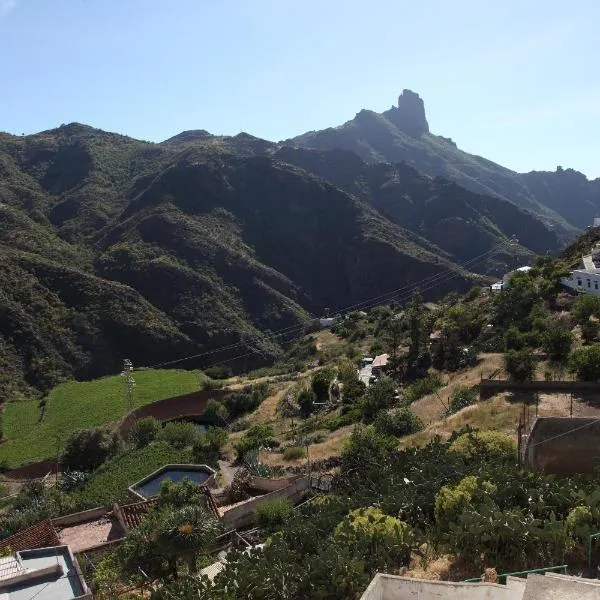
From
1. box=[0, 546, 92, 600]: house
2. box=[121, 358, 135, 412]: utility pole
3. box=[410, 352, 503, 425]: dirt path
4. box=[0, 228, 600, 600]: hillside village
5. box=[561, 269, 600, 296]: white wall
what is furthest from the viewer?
box=[121, 358, 135, 412]: utility pole

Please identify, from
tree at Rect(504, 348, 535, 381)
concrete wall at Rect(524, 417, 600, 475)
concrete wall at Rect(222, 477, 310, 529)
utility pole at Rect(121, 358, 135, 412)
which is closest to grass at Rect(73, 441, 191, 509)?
concrete wall at Rect(222, 477, 310, 529)

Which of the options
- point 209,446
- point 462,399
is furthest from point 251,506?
point 462,399

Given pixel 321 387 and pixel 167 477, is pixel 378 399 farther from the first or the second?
pixel 167 477

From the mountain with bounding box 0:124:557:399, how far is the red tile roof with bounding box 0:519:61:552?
114ft

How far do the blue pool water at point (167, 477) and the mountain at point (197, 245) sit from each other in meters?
30.9

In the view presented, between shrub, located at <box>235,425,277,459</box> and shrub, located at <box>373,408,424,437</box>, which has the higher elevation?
shrub, located at <box>373,408,424,437</box>

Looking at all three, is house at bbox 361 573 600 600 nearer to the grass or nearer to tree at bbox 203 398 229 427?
the grass

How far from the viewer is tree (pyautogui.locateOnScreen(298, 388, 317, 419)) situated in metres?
37.5

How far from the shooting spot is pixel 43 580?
11875mm

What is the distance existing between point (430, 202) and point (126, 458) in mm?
116316

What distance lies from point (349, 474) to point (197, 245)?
7166 centimetres

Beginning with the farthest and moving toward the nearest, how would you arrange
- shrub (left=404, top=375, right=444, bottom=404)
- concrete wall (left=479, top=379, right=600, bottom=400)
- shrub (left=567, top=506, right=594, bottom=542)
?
shrub (left=404, top=375, right=444, bottom=404) < concrete wall (left=479, top=379, right=600, bottom=400) < shrub (left=567, top=506, right=594, bottom=542)

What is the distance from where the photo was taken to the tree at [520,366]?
2509 centimetres

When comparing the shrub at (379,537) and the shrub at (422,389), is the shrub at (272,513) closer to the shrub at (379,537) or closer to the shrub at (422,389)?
the shrub at (379,537)
